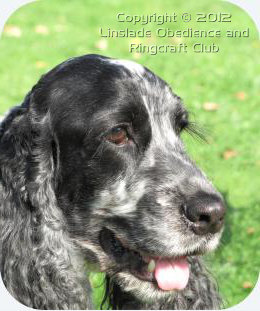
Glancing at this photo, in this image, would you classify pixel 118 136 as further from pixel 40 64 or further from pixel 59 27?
pixel 59 27

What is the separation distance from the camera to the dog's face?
420 centimetres

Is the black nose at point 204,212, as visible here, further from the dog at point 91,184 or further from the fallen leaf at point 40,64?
the fallen leaf at point 40,64

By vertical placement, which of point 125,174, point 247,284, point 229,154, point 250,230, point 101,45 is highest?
point 125,174

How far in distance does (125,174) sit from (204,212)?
24.5 inches

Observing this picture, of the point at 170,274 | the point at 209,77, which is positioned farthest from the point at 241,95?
the point at 170,274

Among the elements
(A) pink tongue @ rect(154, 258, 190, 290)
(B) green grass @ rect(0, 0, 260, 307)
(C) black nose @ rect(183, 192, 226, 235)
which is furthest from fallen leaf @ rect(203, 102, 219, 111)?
(C) black nose @ rect(183, 192, 226, 235)

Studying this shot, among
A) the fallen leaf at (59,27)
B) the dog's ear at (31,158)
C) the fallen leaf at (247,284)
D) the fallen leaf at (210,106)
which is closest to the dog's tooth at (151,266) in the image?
the dog's ear at (31,158)

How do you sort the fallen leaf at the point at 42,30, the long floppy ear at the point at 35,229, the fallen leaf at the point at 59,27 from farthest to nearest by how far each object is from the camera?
the fallen leaf at the point at 59,27 < the fallen leaf at the point at 42,30 < the long floppy ear at the point at 35,229

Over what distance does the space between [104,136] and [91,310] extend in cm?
125

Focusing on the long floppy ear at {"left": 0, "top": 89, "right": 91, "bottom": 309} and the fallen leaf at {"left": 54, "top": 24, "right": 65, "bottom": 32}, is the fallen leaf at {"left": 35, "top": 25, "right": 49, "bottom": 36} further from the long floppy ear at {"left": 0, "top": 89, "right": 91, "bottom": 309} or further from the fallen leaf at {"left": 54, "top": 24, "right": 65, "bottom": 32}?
the long floppy ear at {"left": 0, "top": 89, "right": 91, "bottom": 309}

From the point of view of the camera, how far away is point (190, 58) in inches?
447

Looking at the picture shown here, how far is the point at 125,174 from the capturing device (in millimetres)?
4371

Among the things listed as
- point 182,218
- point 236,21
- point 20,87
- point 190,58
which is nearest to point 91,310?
point 182,218

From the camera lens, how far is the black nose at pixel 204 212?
13.2ft
